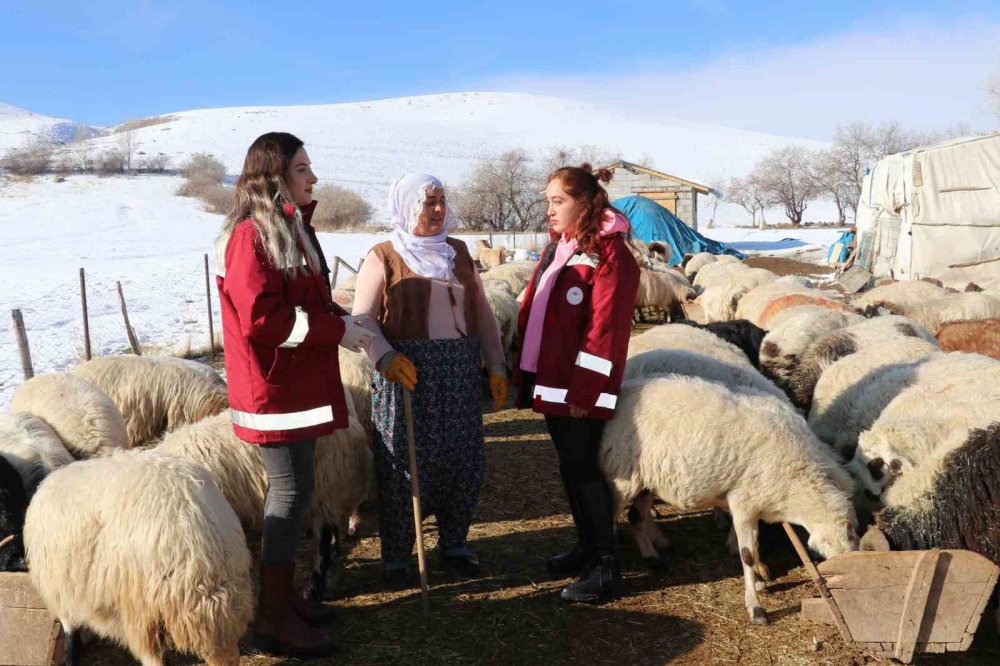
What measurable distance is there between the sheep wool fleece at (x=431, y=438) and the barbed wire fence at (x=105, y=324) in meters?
6.13

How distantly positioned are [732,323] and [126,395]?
575 centimetres

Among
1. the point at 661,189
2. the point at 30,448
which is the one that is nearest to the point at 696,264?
the point at 661,189

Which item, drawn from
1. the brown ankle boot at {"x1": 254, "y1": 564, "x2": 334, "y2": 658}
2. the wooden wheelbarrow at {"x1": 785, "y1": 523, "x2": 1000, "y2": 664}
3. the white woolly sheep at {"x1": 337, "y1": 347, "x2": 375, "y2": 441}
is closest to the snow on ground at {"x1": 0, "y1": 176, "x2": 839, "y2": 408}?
the white woolly sheep at {"x1": 337, "y1": 347, "x2": 375, "y2": 441}

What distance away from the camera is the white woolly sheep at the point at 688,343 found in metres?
5.80

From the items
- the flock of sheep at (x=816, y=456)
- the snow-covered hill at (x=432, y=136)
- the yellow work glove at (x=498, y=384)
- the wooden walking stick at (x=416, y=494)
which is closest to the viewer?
the flock of sheep at (x=816, y=456)

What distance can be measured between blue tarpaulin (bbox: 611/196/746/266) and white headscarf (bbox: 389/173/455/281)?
22.2 metres

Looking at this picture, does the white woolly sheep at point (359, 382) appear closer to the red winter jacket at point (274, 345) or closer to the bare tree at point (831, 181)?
the red winter jacket at point (274, 345)

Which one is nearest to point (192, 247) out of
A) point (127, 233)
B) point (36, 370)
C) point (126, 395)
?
point (127, 233)

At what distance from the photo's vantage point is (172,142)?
81375 mm

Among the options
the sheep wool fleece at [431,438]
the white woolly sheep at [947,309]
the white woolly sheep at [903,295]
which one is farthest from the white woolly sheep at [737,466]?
the white woolly sheep at [903,295]

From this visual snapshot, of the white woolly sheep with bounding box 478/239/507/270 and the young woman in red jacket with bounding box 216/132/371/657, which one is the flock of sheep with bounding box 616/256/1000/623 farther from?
the white woolly sheep with bounding box 478/239/507/270

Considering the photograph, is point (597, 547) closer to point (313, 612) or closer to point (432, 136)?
point (313, 612)

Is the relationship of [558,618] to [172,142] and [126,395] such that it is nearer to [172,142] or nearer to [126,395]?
[126,395]

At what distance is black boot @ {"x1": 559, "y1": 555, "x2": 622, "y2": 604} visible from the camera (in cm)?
407
